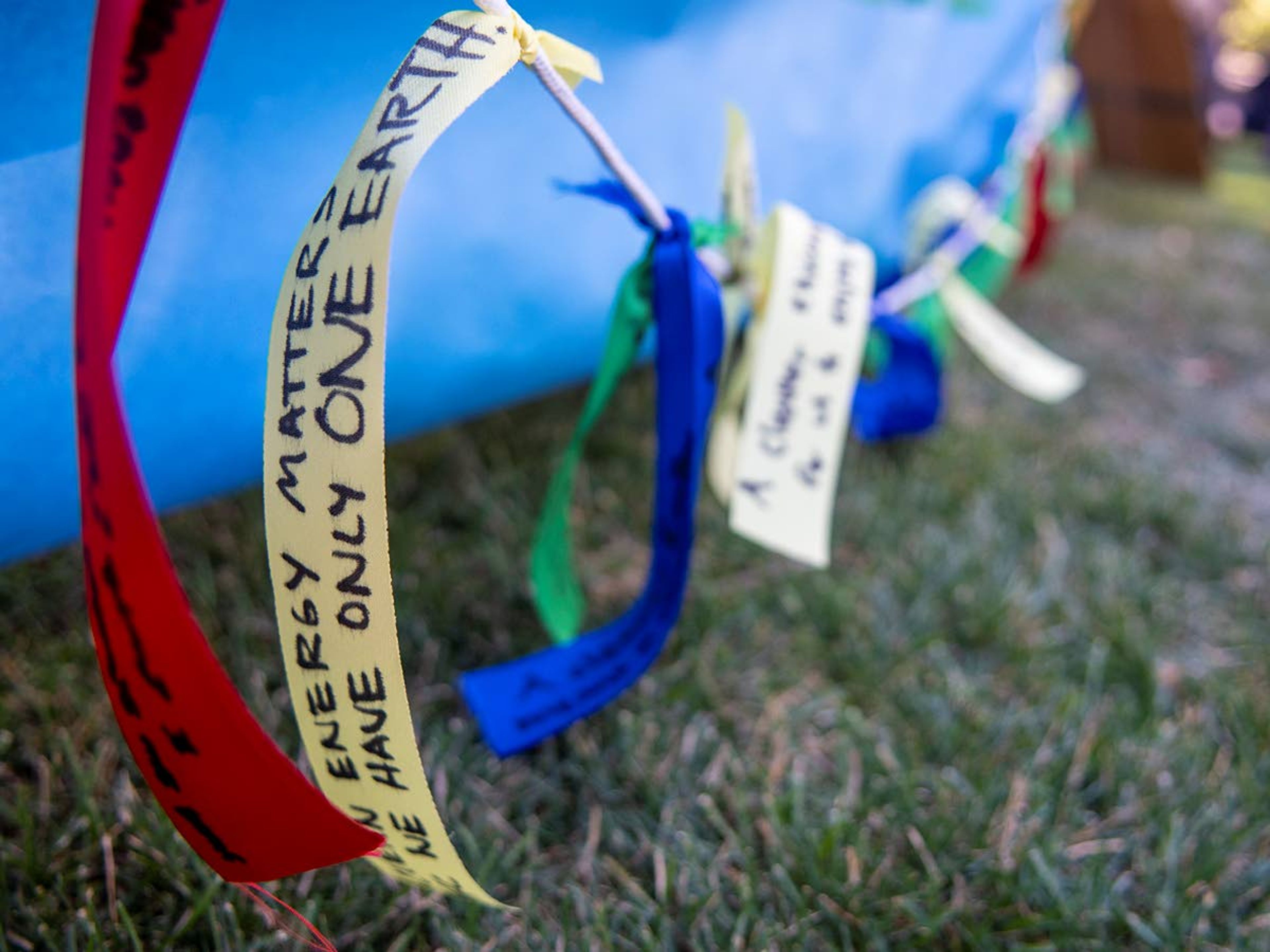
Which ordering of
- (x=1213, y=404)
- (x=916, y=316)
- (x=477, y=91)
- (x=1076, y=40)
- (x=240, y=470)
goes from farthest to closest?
1. (x=1076, y=40)
2. (x=1213, y=404)
3. (x=916, y=316)
4. (x=240, y=470)
5. (x=477, y=91)

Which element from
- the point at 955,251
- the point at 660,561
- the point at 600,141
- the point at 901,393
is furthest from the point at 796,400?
the point at 955,251

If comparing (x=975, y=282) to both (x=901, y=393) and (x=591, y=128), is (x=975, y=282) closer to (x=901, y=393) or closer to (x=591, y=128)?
(x=901, y=393)

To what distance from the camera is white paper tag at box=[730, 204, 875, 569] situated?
66 centimetres

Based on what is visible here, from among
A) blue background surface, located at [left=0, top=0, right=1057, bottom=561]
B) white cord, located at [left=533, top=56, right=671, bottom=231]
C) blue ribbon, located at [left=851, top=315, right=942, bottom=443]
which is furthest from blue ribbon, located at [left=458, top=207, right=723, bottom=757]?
blue ribbon, located at [left=851, top=315, right=942, bottom=443]

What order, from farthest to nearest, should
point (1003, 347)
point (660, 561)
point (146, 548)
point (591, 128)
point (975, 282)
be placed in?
point (975, 282) < point (1003, 347) < point (660, 561) < point (591, 128) < point (146, 548)

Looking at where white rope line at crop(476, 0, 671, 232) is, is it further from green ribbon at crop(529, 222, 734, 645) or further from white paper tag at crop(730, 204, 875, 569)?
white paper tag at crop(730, 204, 875, 569)

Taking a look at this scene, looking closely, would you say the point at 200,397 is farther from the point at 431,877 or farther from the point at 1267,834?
the point at 1267,834

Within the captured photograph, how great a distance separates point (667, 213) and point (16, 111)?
0.34 m

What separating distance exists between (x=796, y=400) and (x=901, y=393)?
1.29 ft

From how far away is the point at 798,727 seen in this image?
2.33 ft

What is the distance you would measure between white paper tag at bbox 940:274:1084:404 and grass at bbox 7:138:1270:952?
125 mm

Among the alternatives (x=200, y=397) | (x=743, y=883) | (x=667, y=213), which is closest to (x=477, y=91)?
(x=667, y=213)

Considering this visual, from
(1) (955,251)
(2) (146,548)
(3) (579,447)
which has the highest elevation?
(2) (146,548)

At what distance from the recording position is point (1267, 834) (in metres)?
0.64
